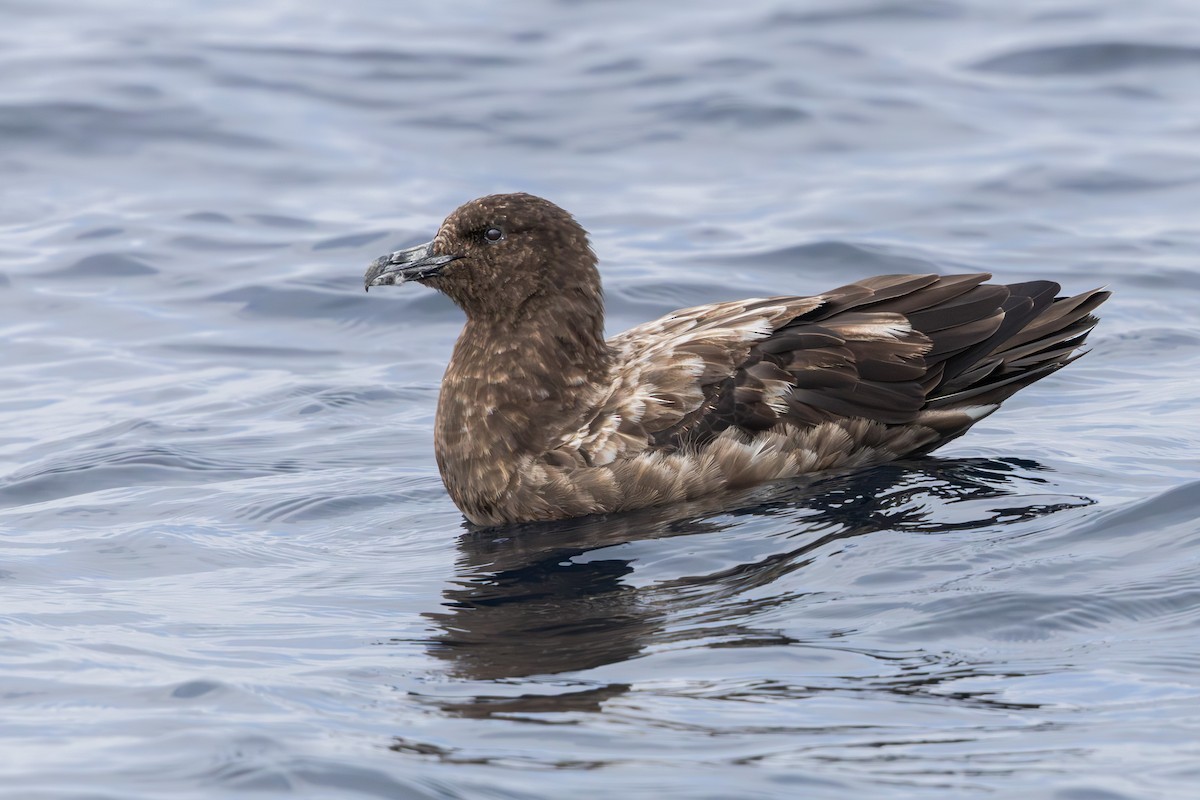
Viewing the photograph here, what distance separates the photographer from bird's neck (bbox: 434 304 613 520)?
7.38 m

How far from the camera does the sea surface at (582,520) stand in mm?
5051

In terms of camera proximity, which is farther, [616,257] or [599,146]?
[599,146]

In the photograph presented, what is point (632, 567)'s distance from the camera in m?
6.58

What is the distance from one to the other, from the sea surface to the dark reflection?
0.03 metres

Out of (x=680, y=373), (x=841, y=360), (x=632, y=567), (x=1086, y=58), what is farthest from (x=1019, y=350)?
(x=1086, y=58)

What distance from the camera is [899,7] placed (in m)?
17.0

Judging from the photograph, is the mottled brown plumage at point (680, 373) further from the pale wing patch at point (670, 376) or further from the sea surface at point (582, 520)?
the sea surface at point (582, 520)

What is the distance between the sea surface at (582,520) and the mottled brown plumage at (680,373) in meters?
0.20

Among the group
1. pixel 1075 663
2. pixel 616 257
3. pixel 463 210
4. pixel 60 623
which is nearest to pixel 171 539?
pixel 60 623

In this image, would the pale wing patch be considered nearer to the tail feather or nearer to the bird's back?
the bird's back

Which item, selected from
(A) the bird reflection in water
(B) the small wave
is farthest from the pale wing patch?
(B) the small wave

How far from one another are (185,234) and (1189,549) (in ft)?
26.3

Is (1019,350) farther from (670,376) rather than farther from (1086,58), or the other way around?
(1086,58)

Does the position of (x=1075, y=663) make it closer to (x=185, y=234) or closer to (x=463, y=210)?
(x=463, y=210)
